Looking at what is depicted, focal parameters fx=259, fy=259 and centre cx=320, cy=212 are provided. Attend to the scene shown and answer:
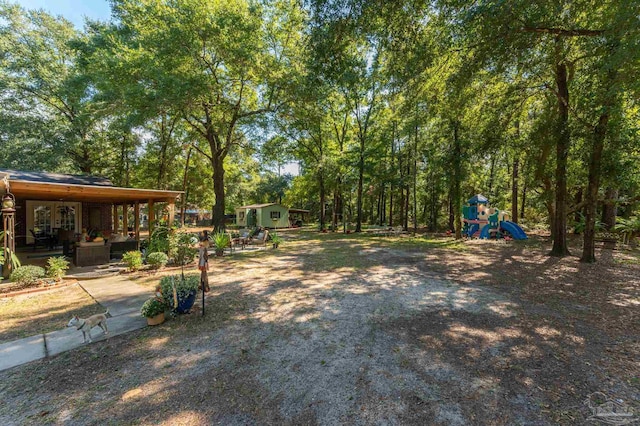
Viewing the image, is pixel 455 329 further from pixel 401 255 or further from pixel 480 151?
pixel 480 151

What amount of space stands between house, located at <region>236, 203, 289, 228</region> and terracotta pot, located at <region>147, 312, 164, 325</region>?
73.5 feet

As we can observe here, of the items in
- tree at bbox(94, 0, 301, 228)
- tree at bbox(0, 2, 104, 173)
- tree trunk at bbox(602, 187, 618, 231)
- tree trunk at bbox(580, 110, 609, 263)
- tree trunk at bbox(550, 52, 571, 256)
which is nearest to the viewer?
tree trunk at bbox(580, 110, 609, 263)

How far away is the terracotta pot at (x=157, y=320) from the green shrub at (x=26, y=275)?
4.18 meters

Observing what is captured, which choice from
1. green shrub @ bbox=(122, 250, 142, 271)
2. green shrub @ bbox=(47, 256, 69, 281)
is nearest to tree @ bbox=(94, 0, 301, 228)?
green shrub @ bbox=(122, 250, 142, 271)

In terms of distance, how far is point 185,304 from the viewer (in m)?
4.61

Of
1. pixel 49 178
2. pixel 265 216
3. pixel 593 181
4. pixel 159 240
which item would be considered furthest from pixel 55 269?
pixel 265 216

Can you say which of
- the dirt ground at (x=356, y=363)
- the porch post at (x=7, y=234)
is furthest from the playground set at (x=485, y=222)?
the porch post at (x=7, y=234)

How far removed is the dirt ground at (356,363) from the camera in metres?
2.39

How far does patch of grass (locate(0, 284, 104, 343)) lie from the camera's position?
4035 millimetres

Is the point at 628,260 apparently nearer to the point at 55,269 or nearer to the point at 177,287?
the point at 177,287

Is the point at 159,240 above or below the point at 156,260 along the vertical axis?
above

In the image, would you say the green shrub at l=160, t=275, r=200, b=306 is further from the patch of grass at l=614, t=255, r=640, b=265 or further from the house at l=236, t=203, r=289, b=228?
the house at l=236, t=203, r=289, b=228

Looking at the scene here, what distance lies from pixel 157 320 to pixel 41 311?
8.40 feet

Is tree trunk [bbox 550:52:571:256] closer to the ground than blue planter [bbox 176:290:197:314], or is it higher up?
higher up
